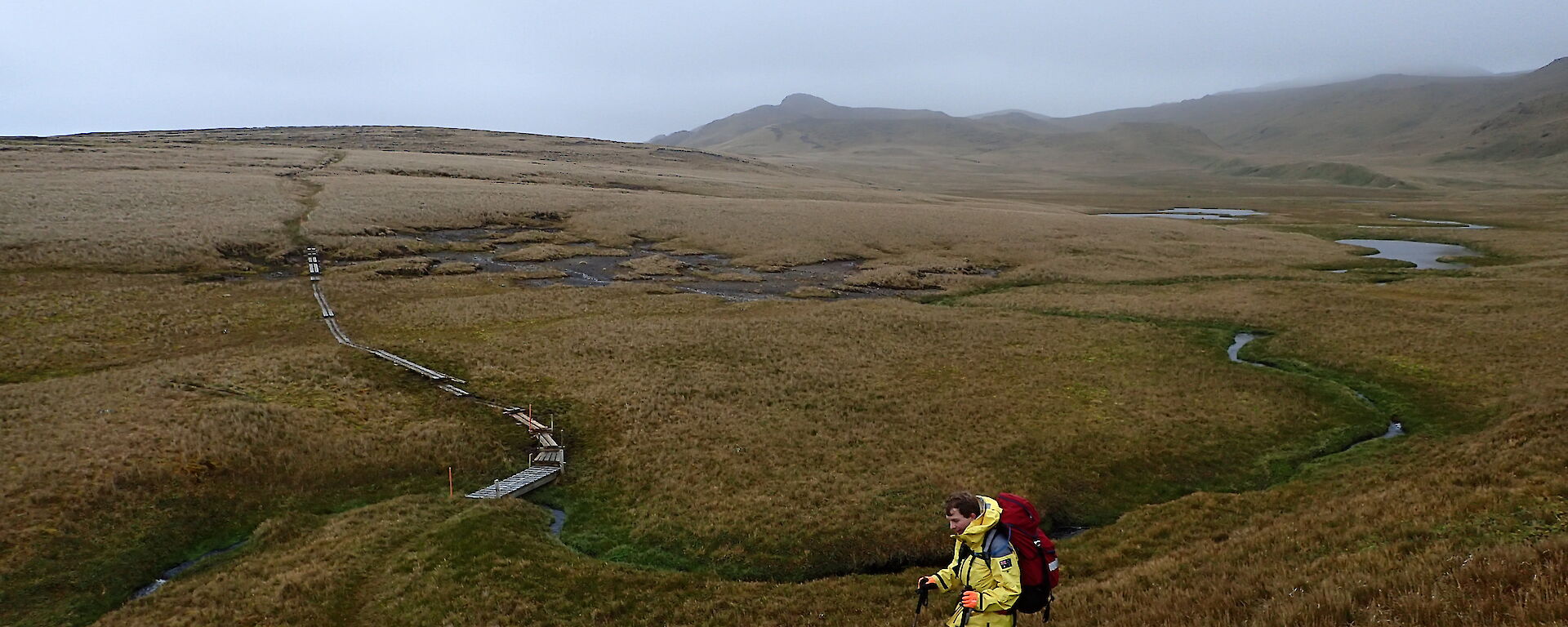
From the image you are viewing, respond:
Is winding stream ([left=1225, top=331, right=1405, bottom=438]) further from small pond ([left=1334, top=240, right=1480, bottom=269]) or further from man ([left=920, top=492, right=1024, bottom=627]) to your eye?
small pond ([left=1334, top=240, right=1480, bottom=269])

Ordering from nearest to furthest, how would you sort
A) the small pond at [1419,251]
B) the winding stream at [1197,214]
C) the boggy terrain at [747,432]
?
the boggy terrain at [747,432] < the small pond at [1419,251] < the winding stream at [1197,214]

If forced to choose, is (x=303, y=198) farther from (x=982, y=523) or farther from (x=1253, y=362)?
(x=982, y=523)

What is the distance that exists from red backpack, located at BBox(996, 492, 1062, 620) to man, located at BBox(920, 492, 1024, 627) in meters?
0.11

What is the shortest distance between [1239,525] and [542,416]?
24.2 meters

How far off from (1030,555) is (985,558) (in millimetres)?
535

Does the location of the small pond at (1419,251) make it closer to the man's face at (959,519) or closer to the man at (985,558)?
the man at (985,558)

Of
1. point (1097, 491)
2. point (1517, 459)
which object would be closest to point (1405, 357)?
point (1517, 459)

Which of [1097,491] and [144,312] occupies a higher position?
[144,312]

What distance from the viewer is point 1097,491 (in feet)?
75.4

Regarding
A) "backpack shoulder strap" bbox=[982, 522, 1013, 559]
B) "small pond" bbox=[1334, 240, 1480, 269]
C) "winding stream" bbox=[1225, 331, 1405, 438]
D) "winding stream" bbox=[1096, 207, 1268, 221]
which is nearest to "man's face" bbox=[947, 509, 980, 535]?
"backpack shoulder strap" bbox=[982, 522, 1013, 559]

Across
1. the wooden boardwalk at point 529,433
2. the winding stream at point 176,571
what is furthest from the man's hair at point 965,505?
the winding stream at point 176,571

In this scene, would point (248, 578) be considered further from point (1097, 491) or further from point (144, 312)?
point (144, 312)

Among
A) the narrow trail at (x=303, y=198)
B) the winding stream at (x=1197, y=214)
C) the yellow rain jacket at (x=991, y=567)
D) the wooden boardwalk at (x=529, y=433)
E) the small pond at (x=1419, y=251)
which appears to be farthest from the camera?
the winding stream at (x=1197, y=214)

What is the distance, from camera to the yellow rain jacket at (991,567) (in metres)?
8.43
